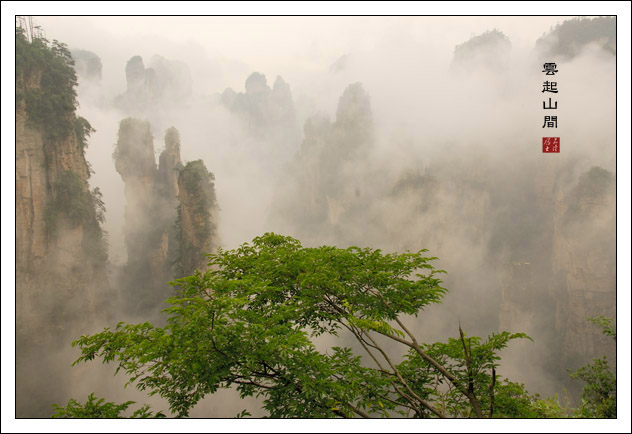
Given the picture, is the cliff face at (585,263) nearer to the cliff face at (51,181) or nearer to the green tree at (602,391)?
the green tree at (602,391)

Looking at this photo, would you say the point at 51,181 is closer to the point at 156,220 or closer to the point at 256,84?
the point at 156,220

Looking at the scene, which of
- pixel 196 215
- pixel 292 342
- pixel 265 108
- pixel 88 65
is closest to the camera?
pixel 292 342

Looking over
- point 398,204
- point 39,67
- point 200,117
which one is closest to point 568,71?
point 398,204

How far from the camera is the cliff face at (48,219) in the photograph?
11383mm

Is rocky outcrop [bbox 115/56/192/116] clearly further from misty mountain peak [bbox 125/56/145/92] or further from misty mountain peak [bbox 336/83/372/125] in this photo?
misty mountain peak [bbox 336/83/372/125]

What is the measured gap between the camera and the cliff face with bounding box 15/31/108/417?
1138 cm

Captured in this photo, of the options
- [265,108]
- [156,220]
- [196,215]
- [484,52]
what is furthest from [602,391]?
[156,220]

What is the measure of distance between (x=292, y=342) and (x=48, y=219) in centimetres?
1248

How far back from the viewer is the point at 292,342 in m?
3.01

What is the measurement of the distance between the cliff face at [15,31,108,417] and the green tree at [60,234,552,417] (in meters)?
9.81

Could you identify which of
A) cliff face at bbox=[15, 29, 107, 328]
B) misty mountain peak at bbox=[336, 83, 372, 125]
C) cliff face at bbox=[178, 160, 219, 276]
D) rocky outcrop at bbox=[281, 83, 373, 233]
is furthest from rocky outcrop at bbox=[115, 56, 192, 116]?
misty mountain peak at bbox=[336, 83, 372, 125]

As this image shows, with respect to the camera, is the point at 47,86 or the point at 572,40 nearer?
the point at 572,40

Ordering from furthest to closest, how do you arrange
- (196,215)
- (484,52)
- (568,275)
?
(196,215) → (568,275) → (484,52)

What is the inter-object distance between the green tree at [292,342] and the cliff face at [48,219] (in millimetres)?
9813
